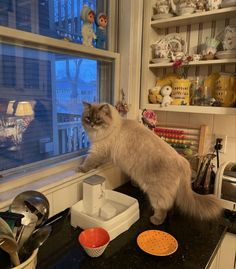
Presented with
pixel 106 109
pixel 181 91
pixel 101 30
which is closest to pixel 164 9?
pixel 101 30

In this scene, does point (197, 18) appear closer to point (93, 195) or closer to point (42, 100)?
point (42, 100)

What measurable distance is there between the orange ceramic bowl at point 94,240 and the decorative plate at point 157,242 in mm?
156

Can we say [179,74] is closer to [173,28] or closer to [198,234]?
[173,28]

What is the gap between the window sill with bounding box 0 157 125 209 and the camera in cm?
107

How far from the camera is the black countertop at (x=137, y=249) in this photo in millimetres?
913

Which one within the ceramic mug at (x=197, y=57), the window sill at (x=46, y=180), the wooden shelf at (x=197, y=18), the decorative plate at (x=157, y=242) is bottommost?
the decorative plate at (x=157, y=242)

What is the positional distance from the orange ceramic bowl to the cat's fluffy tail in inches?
17.3

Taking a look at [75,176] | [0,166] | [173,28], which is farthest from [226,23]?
[0,166]

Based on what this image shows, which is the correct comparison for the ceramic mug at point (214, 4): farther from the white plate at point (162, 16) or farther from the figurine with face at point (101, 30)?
the figurine with face at point (101, 30)

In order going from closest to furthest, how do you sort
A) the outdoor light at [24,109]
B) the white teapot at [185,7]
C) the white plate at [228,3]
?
the outdoor light at [24,109] < the white plate at [228,3] < the white teapot at [185,7]

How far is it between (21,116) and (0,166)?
26 cm

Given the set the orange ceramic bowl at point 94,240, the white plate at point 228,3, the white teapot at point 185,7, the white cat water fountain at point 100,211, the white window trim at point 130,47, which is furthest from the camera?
the white window trim at point 130,47

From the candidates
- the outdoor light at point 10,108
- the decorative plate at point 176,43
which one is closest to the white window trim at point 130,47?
the decorative plate at point 176,43

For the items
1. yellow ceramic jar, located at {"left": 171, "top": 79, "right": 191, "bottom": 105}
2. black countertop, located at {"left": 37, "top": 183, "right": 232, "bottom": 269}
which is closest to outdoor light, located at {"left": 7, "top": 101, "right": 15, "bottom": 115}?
black countertop, located at {"left": 37, "top": 183, "right": 232, "bottom": 269}
